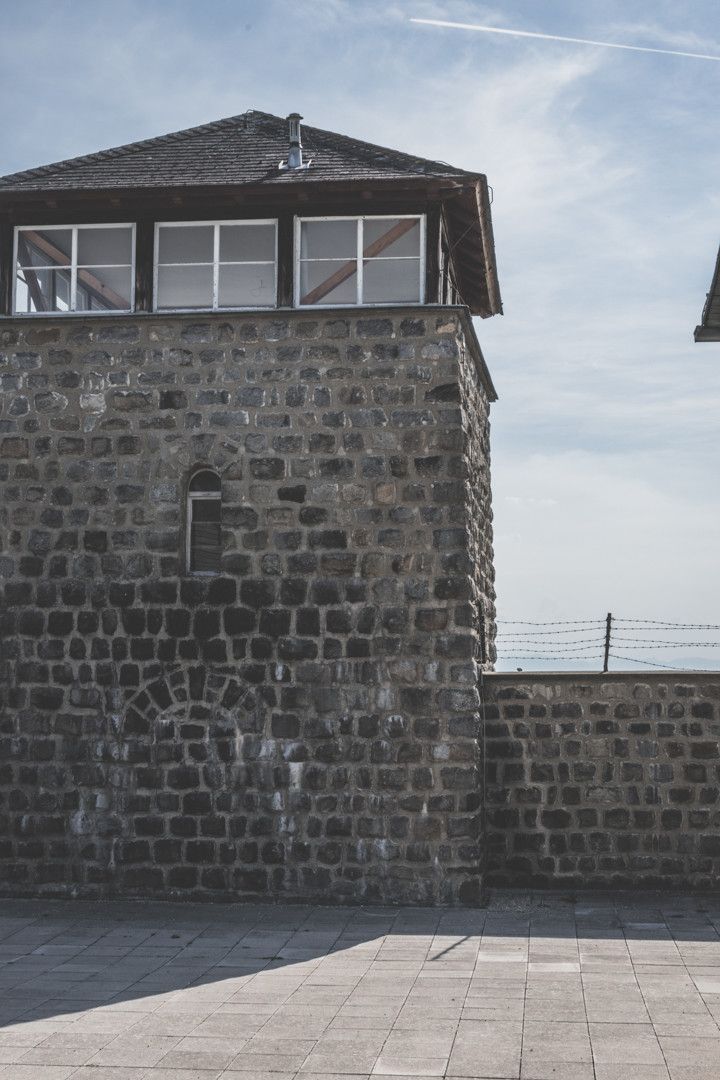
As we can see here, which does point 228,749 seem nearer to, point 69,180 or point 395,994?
point 395,994

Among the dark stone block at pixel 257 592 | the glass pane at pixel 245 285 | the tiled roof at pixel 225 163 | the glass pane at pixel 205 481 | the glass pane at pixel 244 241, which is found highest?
the tiled roof at pixel 225 163

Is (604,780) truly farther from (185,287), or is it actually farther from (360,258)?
(185,287)

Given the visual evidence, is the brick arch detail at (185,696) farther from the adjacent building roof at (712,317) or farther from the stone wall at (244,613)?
the adjacent building roof at (712,317)

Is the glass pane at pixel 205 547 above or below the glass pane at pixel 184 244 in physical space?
below

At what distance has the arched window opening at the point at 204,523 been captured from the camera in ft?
38.5

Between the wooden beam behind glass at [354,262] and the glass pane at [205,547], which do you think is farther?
the wooden beam behind glass at [354,262]

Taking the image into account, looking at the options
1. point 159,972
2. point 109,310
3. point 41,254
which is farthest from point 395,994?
point 41,254

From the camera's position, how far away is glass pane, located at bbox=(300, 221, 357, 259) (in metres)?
12.0

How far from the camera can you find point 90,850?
11.4 metres

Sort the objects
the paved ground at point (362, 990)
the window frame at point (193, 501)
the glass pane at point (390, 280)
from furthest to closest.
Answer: the glass pane at point (390, 280), the window frame at point (193, 501), the paved ground at point (362, 990)

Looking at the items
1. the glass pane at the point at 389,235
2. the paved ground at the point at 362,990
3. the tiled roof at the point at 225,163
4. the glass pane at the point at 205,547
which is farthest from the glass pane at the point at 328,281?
the paved ground at the point at 362,990

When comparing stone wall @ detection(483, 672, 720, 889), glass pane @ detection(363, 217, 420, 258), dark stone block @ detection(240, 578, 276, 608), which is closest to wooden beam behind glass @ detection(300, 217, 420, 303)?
glass pane @ detection(363, 217, 420, 258)

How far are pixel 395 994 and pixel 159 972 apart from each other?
5.80 feet

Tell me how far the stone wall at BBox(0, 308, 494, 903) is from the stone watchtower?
0.07 feet
